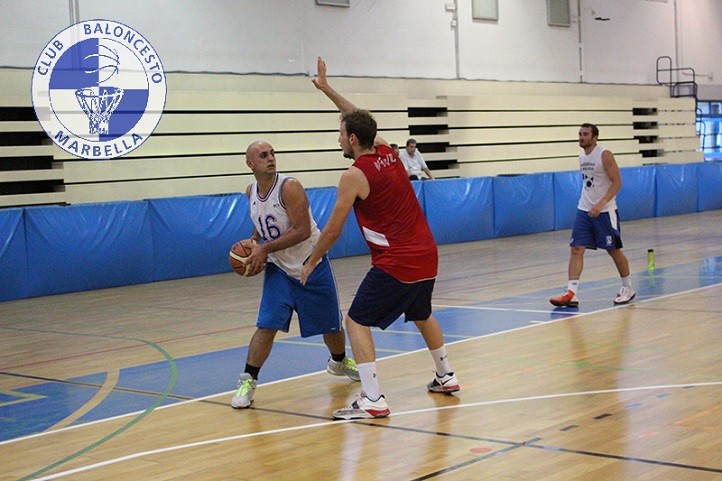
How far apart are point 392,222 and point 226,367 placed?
2563 mm

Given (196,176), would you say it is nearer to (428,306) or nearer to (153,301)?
(153,301)

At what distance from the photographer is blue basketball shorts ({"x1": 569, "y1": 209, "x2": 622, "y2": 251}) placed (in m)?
10.6

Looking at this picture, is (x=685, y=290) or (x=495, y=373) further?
(x=685, y=290)

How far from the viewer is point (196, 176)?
17812 millimetres

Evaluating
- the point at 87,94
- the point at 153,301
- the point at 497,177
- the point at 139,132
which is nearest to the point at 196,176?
the point at 139,132

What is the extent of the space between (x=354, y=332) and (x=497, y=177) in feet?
49.4

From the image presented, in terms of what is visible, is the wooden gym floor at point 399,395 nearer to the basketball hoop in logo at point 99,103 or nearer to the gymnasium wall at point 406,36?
the basketball hoop in logo at point 99,103

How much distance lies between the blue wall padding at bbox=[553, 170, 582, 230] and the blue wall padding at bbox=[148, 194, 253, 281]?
8.10m

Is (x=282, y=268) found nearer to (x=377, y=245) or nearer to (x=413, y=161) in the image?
(x=377, y=245)

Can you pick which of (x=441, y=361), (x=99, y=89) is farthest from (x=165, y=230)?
(x=441, y=361)

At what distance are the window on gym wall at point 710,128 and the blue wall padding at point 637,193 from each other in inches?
240

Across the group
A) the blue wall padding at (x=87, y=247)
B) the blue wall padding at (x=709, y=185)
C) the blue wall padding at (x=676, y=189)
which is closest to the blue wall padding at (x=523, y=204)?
the blue wall padding at (x=676, y=189)

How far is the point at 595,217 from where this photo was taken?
1065 centimetres

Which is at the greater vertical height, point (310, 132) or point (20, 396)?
point (310, 132)
